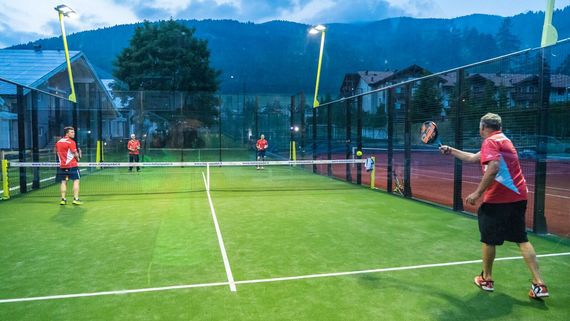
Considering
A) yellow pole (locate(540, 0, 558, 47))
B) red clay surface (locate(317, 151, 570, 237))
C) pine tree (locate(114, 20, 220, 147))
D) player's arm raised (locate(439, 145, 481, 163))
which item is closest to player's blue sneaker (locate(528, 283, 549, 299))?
player's arm raised (locate(439, 145, 481, 163))

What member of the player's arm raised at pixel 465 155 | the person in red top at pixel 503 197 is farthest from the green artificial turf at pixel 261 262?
the player's arm raised at pixel 465 155

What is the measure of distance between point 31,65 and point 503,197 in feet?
101

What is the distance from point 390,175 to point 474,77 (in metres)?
4.24

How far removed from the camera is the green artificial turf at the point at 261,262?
13.7 feet

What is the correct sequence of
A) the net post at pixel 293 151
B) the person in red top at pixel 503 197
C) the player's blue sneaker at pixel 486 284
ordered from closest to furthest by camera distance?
the person in red top at pixel 503 197 < the player's blue sneaker at pixel 486 284 < the net post at pixel 293 151

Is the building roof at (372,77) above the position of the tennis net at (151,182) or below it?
above

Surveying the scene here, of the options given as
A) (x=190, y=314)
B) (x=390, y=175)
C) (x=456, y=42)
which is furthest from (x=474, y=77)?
(x=456, y=42)

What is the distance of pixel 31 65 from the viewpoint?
90.2ft

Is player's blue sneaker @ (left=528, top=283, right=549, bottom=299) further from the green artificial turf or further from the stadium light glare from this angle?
the stadium light glare

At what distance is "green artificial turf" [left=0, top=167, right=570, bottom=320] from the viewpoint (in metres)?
4.18

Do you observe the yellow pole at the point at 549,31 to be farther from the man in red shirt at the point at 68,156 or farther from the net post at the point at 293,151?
the net post at the point at 293,151

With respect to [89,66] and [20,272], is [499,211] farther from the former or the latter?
[89,66]

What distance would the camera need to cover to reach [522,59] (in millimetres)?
7594

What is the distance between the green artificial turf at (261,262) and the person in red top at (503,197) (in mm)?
479
